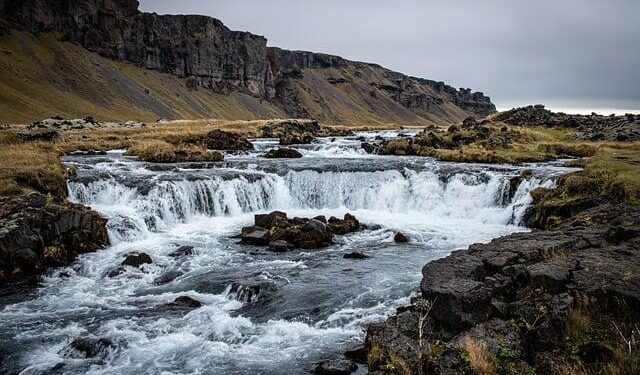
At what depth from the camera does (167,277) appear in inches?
731

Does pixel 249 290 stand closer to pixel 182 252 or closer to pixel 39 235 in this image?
pixel 182 252

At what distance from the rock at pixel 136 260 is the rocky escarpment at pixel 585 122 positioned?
44719 millimetres

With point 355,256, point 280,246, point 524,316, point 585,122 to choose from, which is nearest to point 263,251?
point 280,246

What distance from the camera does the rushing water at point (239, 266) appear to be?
41.2 feet

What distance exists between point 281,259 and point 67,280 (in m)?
8.26

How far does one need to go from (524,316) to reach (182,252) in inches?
621

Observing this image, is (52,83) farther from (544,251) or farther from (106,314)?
(544,251)

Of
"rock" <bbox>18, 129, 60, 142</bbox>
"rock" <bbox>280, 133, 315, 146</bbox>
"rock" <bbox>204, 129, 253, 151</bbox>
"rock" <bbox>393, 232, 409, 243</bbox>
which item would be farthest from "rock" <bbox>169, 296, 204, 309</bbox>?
"rock" <bbox>280, 133, 315, 146</bbox>

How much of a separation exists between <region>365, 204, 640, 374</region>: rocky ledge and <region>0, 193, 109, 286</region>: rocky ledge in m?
13.5

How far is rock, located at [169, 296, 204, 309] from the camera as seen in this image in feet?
51.1

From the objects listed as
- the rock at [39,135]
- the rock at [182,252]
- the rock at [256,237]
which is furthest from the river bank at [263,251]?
the rock at [39,135]

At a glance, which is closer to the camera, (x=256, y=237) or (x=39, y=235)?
(x=39, y=235)

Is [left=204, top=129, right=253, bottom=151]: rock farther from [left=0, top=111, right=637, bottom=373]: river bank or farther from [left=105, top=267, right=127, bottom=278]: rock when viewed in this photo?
[left=105, top=267, right=127, bottom=278]: rock

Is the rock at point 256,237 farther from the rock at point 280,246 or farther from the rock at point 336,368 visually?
the rock at point 336,368
